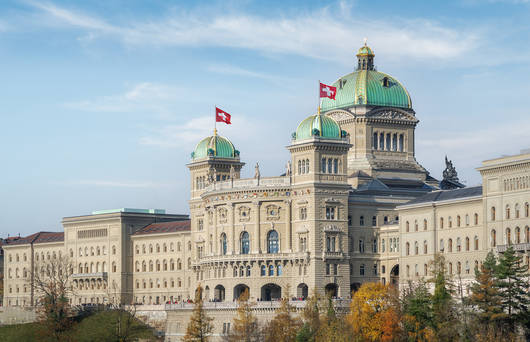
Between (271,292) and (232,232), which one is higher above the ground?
(232,232)

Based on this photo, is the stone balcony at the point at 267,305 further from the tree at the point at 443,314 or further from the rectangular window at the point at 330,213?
the tree at the point at 443,314

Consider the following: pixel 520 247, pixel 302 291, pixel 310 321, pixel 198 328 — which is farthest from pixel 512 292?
pixel 302 291

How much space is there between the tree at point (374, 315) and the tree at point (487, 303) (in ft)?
38.7

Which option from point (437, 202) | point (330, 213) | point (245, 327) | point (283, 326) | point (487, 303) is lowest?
point (245, 327)

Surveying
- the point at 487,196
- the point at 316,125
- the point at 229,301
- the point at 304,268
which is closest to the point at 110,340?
the point at 229,301

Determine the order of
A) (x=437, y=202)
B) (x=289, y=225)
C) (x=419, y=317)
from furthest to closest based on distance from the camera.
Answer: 1. (x=289, y=225)
2. (x=437, y=202)
3. (x=419, y=317)

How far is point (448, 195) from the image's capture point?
593ft

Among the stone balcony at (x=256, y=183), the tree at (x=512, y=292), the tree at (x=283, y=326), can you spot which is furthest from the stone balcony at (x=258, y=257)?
the tree at (x=512, y=292)

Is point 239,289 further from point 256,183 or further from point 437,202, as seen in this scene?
point 437,202

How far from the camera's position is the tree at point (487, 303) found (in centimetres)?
13762

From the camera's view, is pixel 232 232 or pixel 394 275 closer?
pixel 394 275

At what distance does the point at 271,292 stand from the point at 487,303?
57.8 metres

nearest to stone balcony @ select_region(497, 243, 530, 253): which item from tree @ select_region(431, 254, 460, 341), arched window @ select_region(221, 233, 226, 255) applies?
tree @ select_region(431, 254, 460, 341)

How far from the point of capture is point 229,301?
614 feet
